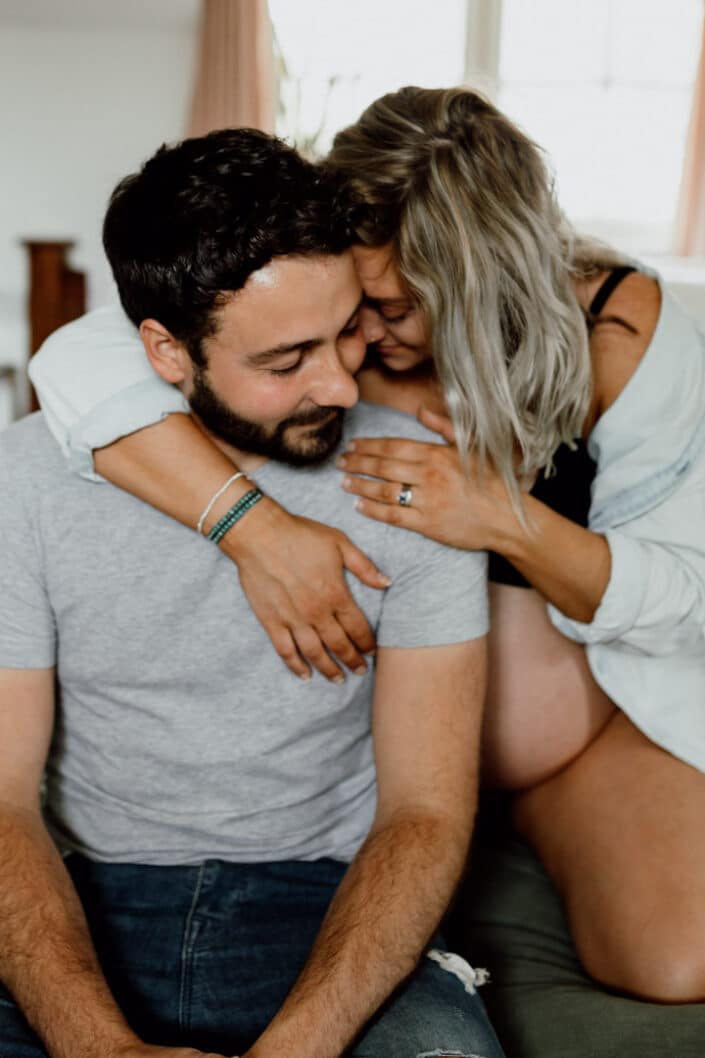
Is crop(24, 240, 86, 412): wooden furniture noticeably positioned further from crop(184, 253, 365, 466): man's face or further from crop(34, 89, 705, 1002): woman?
crop(184, 253, 365, 466): man's face

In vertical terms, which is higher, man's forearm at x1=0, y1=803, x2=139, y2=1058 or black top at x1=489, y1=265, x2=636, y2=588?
black top at x1=489, y1=265, x2=636, y2=588

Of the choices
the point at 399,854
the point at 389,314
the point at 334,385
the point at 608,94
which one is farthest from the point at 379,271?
the point at 608,94

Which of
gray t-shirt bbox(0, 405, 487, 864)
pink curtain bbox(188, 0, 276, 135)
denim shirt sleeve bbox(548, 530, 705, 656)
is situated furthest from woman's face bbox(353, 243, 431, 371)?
pink curtain bbox(188, 0, 276, 135)

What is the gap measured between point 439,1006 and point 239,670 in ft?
1.38

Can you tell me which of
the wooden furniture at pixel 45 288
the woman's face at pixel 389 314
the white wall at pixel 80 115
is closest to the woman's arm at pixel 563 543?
the woman's face at pixel 389 314

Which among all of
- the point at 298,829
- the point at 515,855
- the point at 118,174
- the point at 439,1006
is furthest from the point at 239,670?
the point at 118,174

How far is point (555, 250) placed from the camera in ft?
4.39

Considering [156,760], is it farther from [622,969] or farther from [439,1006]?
[622,969]

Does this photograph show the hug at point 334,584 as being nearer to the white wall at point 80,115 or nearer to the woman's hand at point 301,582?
the woman's hand at point 301,582

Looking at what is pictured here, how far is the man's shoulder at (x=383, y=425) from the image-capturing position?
1.35 m

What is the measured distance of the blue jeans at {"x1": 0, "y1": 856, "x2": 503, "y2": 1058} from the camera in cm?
105

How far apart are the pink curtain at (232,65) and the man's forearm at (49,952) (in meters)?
3.36

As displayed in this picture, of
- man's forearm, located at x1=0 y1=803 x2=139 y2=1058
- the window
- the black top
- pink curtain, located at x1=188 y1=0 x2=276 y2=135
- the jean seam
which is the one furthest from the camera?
the window

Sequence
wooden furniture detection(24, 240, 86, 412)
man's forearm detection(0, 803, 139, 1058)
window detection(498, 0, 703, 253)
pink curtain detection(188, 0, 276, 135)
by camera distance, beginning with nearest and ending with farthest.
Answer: man's forearm detection(0, 803, 139, 1058), wooden furniture detection(24, 240, 86, 412), pink curtain detection(188, 0, 276, 135), window detection(498, 0, 703, 253)
